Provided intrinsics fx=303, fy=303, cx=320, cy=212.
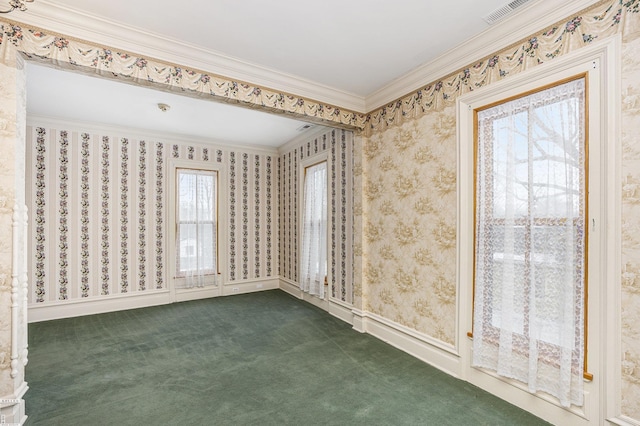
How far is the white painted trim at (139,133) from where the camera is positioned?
4.13 m

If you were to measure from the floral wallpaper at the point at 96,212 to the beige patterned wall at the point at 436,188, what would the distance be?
3.09 meters

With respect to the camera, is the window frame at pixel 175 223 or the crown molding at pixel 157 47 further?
the window frame at pixel 175 223

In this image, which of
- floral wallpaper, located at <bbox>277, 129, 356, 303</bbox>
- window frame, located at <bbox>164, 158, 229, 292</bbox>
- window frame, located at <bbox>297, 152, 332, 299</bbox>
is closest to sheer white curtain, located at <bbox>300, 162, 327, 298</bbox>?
window frame, located at <bbox>297, 152, 332, 299</bbox>

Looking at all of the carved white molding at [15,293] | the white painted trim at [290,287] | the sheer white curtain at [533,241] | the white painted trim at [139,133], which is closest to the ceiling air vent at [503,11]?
the sheer white curtain at [533,241]

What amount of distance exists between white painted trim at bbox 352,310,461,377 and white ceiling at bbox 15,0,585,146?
2.53 meters

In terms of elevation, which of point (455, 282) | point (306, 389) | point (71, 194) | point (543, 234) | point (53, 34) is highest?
point (53, 34)

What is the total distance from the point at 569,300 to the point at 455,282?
2.64 ft

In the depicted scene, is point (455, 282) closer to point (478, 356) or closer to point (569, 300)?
point (478, 356)

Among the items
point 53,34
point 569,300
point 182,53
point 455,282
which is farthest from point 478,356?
point 53,34

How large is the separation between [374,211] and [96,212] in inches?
157

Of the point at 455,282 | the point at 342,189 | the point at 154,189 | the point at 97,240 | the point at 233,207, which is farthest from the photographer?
the point at 233,207

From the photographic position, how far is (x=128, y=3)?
6.60 ft

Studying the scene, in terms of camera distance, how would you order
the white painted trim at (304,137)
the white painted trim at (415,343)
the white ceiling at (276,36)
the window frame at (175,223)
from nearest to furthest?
the white ceiling at (276,36) → the white painted trim at (415,343) → the white painted trim at (304,137) → the window frame at (175,223)

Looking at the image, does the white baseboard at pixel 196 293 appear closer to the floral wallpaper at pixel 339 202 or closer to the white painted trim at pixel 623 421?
the floral wallpaper at pixel 339 202
